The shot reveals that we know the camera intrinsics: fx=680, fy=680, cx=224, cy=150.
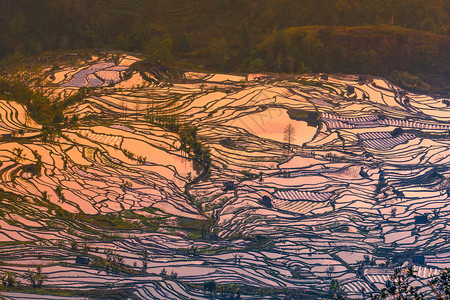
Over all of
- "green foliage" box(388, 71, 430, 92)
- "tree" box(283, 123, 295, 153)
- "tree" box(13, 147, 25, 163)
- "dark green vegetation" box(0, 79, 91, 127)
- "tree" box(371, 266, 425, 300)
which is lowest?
"tree" box(371, 266, 425, 300)

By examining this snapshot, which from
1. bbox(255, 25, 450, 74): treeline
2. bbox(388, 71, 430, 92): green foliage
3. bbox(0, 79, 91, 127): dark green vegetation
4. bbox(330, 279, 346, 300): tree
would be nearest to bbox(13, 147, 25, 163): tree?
bbox(0, 79, 91, 127): dark green vegetation

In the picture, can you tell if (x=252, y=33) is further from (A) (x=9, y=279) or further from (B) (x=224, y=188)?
(A) (x=9, y=279)

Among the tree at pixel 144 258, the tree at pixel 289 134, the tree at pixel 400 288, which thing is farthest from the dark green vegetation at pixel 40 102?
the tree at pixel 400 288

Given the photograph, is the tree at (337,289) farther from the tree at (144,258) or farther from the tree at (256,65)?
the tree at (256,65)

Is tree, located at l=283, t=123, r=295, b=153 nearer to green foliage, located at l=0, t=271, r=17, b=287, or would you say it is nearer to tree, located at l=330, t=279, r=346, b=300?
tree, located at l=330, t=279, r=346, b=300

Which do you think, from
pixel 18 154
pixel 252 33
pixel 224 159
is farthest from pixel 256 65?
pixel 18 154

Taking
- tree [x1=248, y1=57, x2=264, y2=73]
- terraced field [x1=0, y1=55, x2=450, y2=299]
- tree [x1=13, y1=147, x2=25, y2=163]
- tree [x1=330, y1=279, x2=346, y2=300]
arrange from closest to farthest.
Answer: tree [x1=330, y1=279, x2=346, y2=300], terraced field [x1=0, y1=55, x2=450, y2=299], tree [x1=13, y1=147, x2=25, y2=163], tree [x1=248, y1=57, x2=264, y2=73]

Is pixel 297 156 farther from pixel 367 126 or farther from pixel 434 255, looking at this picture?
pixel 434 255
